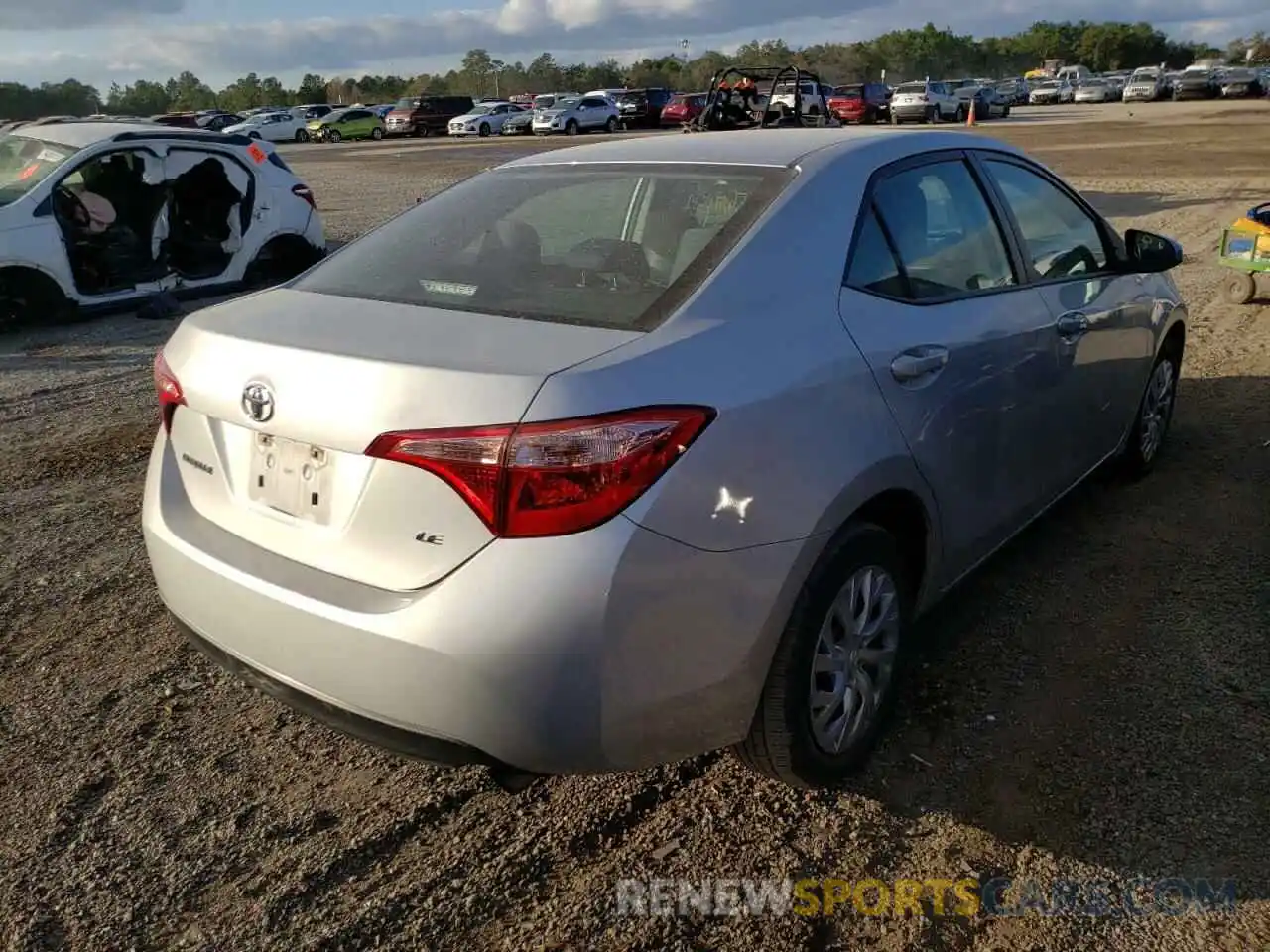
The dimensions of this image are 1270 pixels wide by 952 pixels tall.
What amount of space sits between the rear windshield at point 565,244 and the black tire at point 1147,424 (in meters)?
2.73

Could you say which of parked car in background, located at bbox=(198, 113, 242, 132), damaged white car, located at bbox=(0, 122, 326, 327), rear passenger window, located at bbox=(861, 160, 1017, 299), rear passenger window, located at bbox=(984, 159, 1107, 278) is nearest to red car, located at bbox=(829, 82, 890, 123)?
parked car in background, located at bbox=(198, 113, 242, 132)

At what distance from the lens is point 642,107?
146ft

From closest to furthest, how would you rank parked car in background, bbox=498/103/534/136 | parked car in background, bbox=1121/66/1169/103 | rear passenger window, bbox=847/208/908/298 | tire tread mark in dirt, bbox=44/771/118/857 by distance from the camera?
tire tread mark in dirt, bbox=44/771/118/857 → rear passenger window, bbox=847/208/908/298 → parked car in background, bbox=498/103/534/136 → parked car in background, bbox=1121/66/1169/103

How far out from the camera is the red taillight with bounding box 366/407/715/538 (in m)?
2.13

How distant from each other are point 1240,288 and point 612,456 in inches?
332

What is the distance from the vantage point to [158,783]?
9.78 ft

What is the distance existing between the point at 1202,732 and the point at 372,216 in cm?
1503

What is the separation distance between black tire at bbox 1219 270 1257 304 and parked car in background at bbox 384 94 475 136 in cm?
4412

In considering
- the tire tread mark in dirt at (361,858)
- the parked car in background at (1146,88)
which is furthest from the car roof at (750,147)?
the parked car in background at (1146,88)

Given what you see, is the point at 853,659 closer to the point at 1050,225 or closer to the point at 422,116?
the point at 1050,225

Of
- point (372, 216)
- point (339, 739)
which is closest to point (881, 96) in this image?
point (372, 216)

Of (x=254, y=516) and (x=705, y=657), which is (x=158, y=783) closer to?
(x=254, y=516)

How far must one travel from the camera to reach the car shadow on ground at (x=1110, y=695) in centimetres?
276

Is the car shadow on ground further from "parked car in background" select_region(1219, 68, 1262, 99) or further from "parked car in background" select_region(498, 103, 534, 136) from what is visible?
"parked car in background" select_region(1219, 68, 1262, 99)
